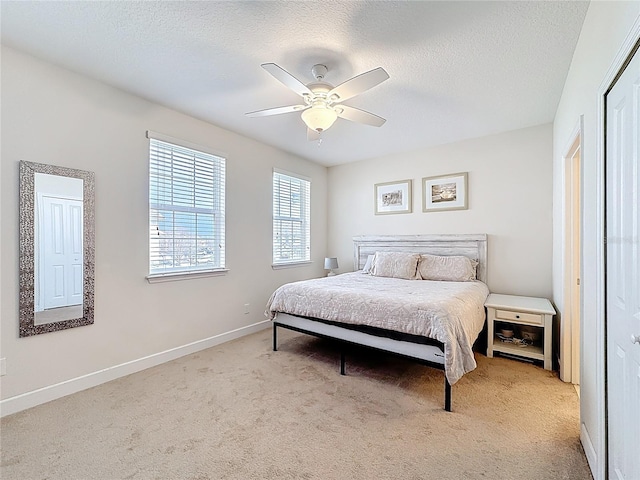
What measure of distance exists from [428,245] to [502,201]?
109cm

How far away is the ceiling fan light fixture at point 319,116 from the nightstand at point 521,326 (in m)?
2.53

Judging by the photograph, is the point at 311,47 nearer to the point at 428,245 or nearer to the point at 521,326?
the point at 428,245

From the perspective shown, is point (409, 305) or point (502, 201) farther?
point (502, 201)

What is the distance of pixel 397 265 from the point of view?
412 centimetres

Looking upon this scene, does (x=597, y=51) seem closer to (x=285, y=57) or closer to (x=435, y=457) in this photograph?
(x=285, y=57)

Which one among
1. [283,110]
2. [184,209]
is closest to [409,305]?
[283,110]

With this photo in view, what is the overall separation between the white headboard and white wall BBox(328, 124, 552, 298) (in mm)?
107

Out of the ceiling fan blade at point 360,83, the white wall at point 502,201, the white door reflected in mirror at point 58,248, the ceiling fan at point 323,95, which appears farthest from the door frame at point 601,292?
the white door reflected in mirror at point 58,248

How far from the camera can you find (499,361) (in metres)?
3.10

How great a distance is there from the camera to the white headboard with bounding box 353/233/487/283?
3.99 metres

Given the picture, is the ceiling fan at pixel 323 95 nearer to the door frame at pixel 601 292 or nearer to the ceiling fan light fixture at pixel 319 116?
the ceiling fan light fixture at pixel 319 116

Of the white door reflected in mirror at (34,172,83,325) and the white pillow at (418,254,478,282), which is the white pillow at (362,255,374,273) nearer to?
the white pillow at (418,254,478,282)

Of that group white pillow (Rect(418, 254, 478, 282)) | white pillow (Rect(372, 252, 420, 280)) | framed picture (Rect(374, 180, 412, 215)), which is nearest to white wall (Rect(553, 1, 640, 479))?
white pillow (Rect(418, 254, 478, 282))

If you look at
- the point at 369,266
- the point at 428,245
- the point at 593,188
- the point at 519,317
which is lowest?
the point at 519,317
